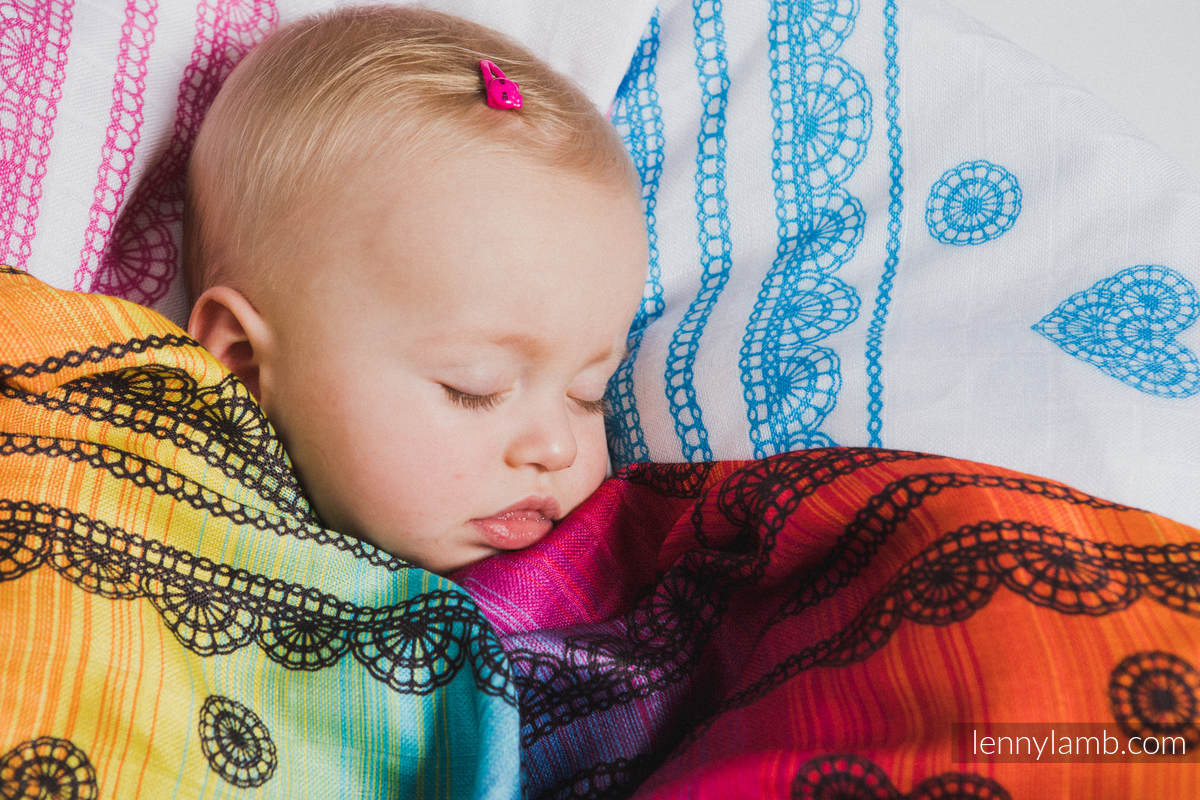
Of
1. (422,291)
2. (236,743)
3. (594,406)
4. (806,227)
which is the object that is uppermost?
(806,227)

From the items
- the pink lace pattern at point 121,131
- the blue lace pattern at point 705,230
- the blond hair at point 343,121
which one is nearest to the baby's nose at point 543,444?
the blue lace pattern at point 705,230

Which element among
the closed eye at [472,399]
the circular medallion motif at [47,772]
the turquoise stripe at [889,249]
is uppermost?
the turquoise stripe at [889,249]

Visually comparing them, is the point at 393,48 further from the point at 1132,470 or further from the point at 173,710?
the point at 1132,470

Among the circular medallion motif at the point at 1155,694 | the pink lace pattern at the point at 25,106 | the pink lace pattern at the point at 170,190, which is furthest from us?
the pink lace pattern at the point at 170,190

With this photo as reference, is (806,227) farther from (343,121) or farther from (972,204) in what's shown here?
(343,121)

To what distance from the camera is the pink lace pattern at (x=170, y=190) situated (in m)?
0.99

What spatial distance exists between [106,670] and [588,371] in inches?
18.6

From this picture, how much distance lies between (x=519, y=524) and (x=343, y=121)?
0.41 metres

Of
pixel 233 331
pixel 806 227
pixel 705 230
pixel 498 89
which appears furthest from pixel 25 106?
pixel 806 227

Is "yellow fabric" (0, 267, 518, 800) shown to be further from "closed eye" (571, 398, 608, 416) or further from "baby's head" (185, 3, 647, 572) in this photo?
"closed eye" (571, 398, 608, 416)

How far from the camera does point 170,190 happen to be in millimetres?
1021

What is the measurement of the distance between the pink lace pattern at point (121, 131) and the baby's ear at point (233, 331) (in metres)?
0.16

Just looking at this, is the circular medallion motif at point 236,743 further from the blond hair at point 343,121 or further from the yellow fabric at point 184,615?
the blond hair at point 343,121

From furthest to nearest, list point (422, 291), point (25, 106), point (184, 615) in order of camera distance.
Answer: point (25, 106) → point (422, 291) → point (184, 615)
